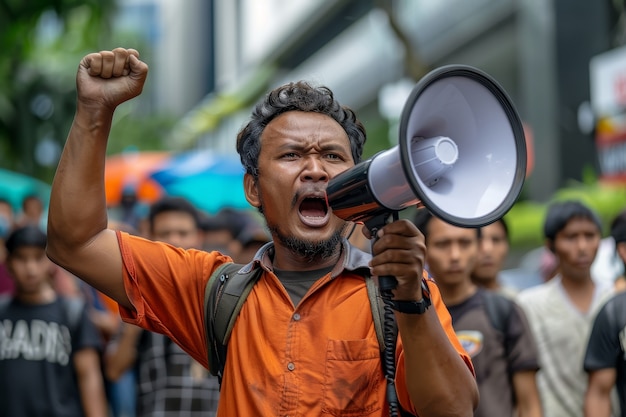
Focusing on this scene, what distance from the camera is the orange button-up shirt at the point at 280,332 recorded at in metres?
2.90

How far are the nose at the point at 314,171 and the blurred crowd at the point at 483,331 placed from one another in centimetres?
197

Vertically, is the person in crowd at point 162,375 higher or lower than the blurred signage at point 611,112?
lower

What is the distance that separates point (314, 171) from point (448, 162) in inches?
22.1

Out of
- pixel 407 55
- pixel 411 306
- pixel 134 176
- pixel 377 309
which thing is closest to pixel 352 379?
pixel 377 309

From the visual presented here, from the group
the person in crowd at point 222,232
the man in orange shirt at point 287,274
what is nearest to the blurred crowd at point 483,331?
the person in crowd at point 222,232

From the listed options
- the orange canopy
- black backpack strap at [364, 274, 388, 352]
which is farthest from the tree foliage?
black backpack strap at [364, 274, 388, 352]

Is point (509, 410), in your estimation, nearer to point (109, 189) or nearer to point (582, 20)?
point (109, 189)

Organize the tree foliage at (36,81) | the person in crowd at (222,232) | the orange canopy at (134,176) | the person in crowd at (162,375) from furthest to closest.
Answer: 1. the tree foliage at (36,81)
2. the orange canopy at (134,176)
3. the person in crowd at (222,232)
4. the person in crowd at (162,375)

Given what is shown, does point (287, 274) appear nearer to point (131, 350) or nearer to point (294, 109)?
point (294, 109)

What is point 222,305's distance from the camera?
3.11 m

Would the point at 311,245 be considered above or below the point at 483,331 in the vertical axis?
above

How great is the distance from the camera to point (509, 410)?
16.7 feet

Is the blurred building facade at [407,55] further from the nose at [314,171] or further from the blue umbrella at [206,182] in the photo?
the blue umbrella at [206,182]

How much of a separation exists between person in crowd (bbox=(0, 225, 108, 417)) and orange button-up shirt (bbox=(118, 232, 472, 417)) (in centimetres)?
288
